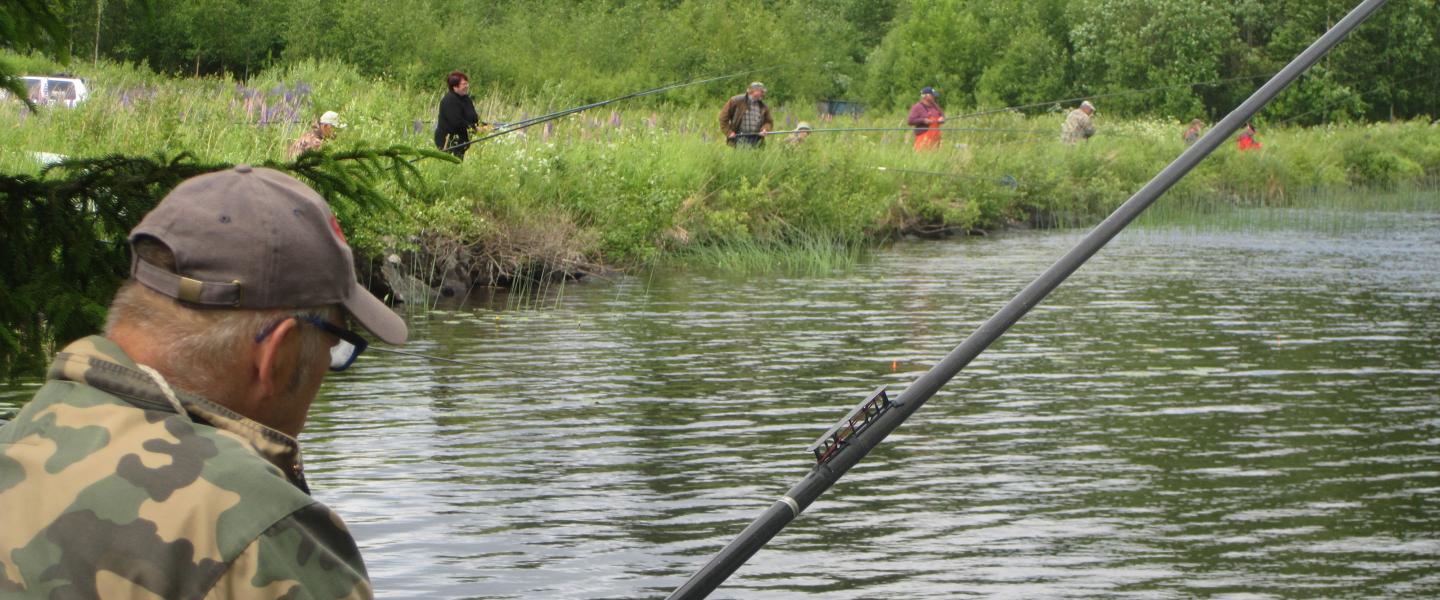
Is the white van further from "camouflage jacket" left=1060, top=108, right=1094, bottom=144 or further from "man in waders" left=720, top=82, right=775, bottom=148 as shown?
"camouflage jacket" left=1060, top=108, right=1094, bottom=144

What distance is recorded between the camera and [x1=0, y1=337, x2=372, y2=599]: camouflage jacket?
6.27 ft

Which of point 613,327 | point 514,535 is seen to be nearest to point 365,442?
point 514,535

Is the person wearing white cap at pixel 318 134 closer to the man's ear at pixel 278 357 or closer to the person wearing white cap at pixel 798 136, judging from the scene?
the person wearing white cap at pixel 798 136

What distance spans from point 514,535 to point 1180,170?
476 cm

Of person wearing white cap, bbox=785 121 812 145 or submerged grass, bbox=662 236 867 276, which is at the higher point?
person wearing white cap, bbox=785 121 812 145

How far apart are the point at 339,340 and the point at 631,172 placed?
1809 cm

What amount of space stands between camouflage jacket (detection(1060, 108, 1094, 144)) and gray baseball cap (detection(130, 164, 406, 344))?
103 ft

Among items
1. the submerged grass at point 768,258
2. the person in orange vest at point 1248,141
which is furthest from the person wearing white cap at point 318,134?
the person in orange vest at point 1248,141

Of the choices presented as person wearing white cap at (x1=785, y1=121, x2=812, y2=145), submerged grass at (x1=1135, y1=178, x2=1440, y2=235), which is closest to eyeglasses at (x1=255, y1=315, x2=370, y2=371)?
person wearing white cap at (x1=785, y1=121, x2=812, y2=145)

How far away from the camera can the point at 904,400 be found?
140 inches

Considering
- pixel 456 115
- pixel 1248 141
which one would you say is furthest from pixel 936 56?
pixel 456 115

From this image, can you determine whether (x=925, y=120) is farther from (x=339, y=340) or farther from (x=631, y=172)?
(x=339, y=340)

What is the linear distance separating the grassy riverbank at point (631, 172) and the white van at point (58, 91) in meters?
0.37

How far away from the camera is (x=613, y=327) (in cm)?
1526
